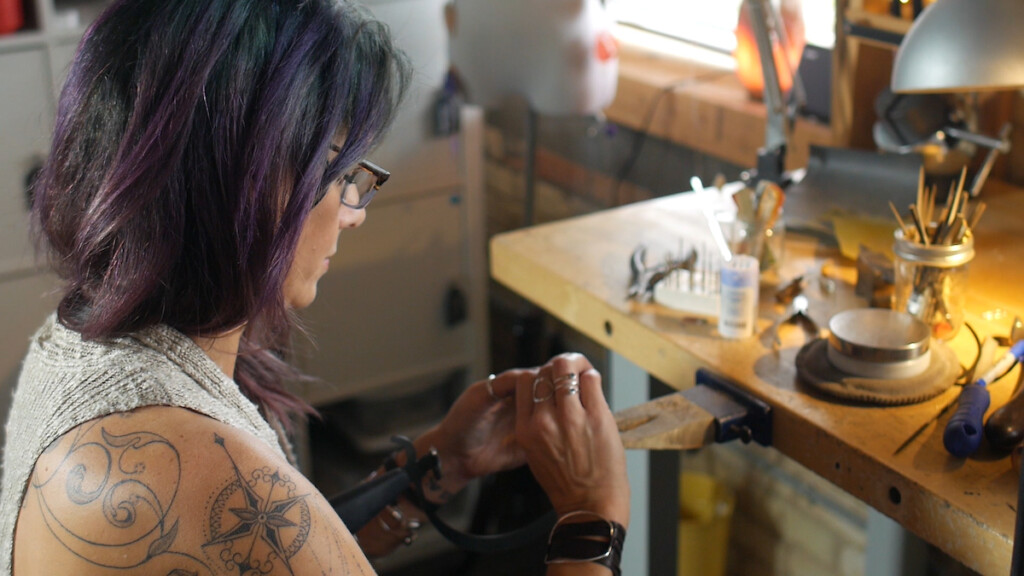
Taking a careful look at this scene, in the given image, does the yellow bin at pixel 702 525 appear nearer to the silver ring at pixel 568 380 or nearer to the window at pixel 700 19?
the window at pixel 700 19

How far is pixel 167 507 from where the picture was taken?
0.77 meters

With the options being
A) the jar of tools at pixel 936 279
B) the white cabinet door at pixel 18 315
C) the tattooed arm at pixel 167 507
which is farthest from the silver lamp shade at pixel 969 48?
the white cabinet door at pixel 18 315

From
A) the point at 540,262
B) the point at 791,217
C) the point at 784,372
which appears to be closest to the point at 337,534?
the point at 784,372

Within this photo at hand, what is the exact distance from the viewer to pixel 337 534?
0.85 m

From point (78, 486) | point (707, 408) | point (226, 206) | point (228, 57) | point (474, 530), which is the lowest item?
point (474, 530)

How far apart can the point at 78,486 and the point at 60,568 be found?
0.20 feet

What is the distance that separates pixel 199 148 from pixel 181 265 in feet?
0.35

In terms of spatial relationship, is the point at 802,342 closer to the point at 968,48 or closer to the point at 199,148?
the point at 968,48

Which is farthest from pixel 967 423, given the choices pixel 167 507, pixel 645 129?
pixel 645 129

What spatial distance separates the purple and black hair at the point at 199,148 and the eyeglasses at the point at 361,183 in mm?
50

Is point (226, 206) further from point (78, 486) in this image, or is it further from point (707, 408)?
point (707, 408)

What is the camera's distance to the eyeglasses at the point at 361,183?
3.17 feet

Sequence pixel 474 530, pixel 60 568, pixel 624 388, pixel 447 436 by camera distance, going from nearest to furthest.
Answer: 1. pixel 60 568
2. pixel 447 436
3. pixel 624 388
4. pixel 474 530

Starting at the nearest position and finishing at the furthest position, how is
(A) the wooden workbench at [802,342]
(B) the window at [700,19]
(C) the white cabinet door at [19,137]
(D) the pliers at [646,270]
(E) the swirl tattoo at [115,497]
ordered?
(E) the swirl tattoo at [115,497] < (A) the wooden workbench at [802,342] < (D) the pliers at [646,270] < (C) the white cabinet door at [19,137] < (B) the window at [700,19]
